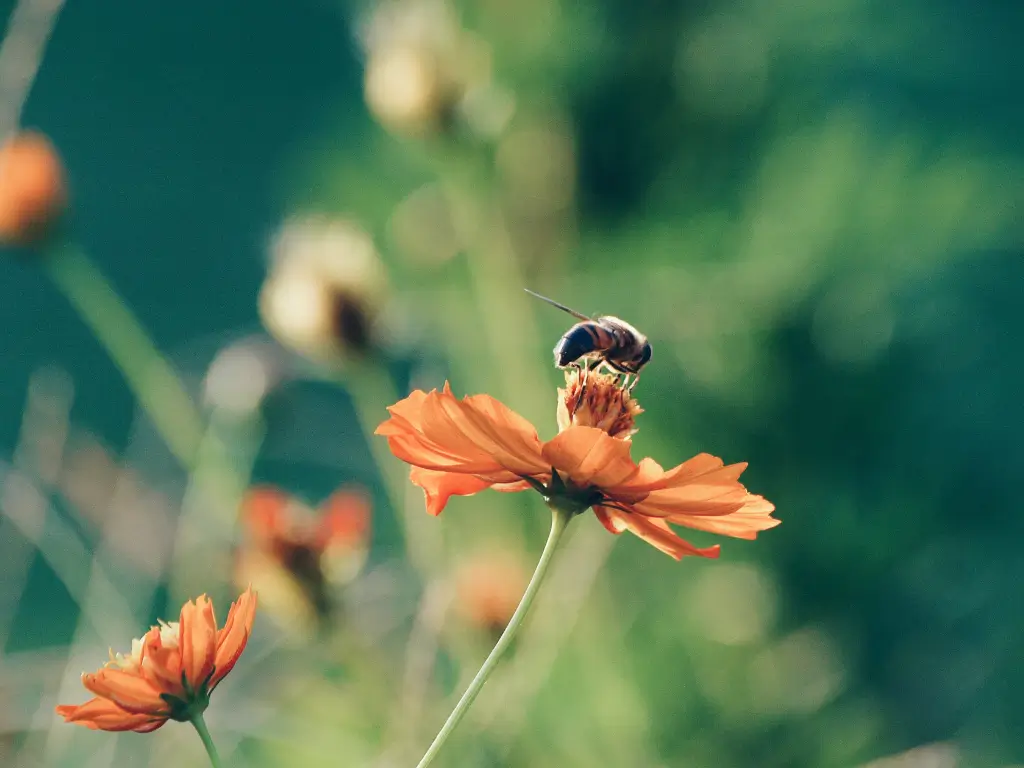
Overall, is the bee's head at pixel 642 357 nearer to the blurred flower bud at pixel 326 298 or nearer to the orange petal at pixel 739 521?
the orange petal at pixel 739 521

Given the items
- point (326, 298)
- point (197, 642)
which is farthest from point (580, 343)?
point (326, 298)

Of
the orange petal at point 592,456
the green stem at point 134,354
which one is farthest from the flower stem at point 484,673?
the green stem at point 134,354

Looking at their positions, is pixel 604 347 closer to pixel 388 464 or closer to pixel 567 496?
pixel 567 496

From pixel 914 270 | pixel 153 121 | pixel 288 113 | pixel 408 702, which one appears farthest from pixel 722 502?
pixel 153 121

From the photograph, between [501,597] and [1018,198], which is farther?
[1018,198]

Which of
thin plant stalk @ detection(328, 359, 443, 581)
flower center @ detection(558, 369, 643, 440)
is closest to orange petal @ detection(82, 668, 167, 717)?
flower center @ detection(558, 369, 643, 440)

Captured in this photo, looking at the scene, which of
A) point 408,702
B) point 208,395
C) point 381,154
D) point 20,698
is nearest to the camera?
point 408,702

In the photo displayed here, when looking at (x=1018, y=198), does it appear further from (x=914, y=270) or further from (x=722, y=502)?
(x=722, y=502)
